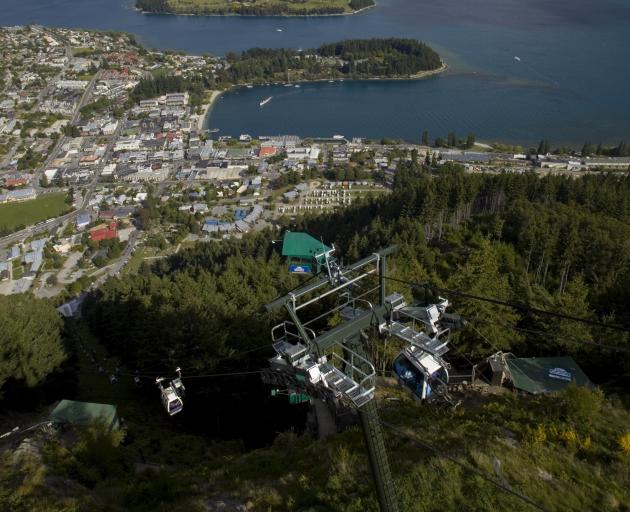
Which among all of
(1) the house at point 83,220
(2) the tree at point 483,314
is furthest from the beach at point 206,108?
(2) the tree at point 483,314

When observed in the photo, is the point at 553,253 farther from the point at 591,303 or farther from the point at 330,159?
the point at 330,159

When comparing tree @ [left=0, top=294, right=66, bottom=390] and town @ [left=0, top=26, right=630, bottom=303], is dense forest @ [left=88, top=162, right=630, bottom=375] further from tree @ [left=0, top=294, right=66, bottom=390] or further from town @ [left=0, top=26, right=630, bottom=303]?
town @ [left=0, top=26, right=630, bottom=303]

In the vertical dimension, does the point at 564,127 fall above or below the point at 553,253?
below

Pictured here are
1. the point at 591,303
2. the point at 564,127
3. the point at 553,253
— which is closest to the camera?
the point at 591,303

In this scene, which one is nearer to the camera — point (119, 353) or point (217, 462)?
point (217, 462)

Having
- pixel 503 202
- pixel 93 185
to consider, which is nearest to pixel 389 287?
pixel 503 202

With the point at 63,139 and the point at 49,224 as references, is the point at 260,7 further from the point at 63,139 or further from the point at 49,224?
the point at 49,224

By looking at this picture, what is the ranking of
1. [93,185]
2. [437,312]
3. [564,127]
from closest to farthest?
[437,312]
[93,185]
[564,127]

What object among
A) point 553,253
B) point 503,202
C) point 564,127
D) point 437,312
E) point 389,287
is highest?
point 437,312

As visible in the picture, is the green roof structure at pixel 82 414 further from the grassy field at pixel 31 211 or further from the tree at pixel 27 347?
the grassy field at pixel 31 211
